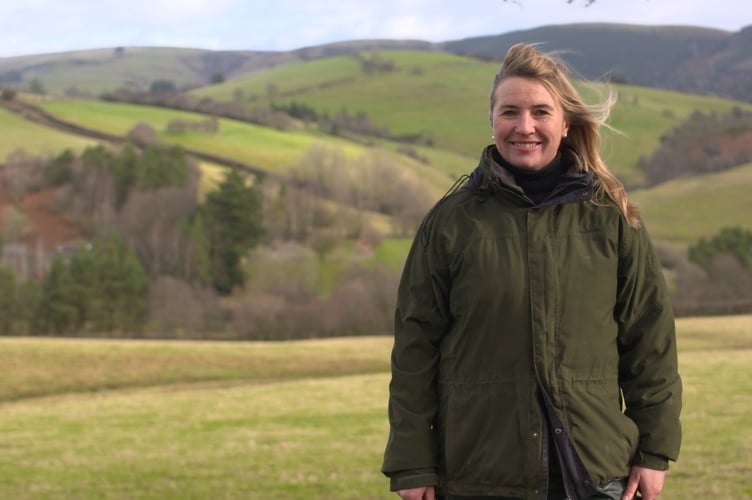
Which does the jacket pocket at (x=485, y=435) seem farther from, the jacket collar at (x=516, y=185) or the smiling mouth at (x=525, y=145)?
the smiling mouth at (x=525, y=145)

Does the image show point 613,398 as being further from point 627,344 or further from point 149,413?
point 149,413

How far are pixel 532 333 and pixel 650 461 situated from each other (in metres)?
0.72

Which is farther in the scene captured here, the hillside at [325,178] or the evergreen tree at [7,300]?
the hillside at [325,178]

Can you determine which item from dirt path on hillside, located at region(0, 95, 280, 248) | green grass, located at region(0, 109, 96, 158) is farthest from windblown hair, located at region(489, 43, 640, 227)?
green grass, located at region(0, 109, 96, 158)

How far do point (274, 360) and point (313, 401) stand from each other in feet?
→ 38.0

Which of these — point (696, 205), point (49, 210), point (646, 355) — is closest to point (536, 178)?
point (646, 355)

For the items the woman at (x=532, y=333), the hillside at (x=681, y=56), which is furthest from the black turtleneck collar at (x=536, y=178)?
the hillside at (x=681, y=56)

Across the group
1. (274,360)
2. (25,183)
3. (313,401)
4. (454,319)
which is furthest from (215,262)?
(454,319)

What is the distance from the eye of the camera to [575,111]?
171 inches

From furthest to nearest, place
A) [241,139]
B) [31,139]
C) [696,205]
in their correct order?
[241,139]
[31,139]
[696,205]

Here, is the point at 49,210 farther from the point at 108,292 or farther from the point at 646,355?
the point at 646,355

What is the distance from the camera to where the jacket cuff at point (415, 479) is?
412 cm

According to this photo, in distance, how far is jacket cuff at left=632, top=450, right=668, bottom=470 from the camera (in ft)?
13.6

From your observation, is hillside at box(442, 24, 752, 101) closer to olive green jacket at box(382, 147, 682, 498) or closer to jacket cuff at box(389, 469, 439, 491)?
olive green jacket at box(382, 147, 682, 498)
